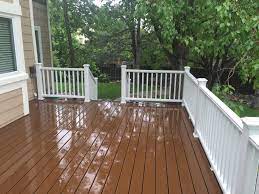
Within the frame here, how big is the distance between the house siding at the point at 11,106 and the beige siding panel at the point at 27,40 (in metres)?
1.38

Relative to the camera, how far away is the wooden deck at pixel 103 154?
2854 mm

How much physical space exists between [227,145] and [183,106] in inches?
142

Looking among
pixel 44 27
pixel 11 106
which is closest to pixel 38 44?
pixel 44 27

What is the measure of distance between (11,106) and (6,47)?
42.6 inches

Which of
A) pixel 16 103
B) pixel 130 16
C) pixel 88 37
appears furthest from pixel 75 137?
pixel 88 37

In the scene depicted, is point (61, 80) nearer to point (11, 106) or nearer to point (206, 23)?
point (11, 106)

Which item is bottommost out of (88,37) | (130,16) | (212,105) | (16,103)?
(16,103)

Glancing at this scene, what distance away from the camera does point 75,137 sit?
4211 millimetres

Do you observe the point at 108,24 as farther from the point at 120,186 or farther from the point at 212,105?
the point at 120,186

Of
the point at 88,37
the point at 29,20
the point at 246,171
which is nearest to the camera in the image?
the point at 246,171

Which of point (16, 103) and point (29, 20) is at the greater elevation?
point (29, 20)

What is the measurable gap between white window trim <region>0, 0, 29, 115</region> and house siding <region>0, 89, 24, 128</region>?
94mm

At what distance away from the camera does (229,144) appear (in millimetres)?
2488

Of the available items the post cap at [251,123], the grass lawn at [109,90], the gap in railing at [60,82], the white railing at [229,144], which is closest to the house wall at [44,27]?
the gap in railing at [60,82]
